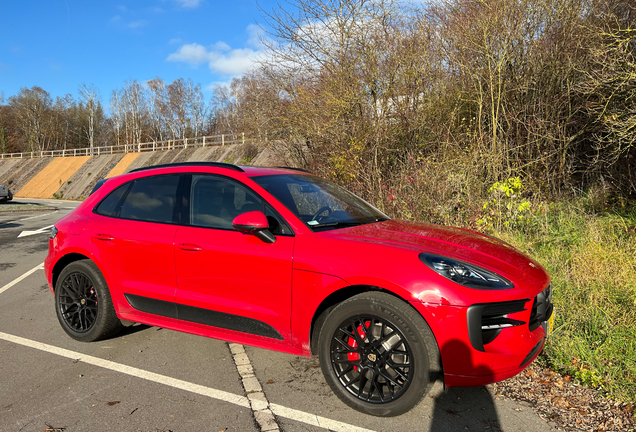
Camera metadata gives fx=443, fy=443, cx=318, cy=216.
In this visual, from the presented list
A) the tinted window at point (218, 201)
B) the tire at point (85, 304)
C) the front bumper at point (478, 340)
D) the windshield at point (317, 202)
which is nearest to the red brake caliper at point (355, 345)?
the front bumper at point (478, 340)

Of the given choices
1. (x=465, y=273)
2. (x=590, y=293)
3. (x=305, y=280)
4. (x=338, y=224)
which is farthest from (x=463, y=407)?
(x=590, y=293)

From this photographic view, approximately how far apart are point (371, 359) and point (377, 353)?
0.23 ft

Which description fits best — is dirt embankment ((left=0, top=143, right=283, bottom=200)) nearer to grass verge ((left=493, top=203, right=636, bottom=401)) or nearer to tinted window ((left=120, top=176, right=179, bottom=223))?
grass verge ((left=493, top=203, right=636, bottom=401))

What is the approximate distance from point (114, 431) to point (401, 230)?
8.03 ft

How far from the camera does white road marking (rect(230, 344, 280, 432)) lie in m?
2.88

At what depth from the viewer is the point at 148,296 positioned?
12.9 feet

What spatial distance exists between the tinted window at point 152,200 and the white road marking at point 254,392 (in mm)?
1375

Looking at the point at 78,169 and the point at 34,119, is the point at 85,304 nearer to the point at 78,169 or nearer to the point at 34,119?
the point at 78,169

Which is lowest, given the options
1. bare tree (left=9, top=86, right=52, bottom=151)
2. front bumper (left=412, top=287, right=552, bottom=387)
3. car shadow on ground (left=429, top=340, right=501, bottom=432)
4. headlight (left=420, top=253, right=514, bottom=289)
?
car shadow on ground (left=429, top=340, right=501, bottom=432)

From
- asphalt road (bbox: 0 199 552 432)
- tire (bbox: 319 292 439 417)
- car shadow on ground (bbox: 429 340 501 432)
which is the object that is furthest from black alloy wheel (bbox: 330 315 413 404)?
car shadow on ground (bbox: 429 340 501 432)

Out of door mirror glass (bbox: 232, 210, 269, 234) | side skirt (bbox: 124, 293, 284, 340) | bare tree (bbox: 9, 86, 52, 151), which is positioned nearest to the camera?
door mirror glass (bbox: 232, 210, 269, 234)

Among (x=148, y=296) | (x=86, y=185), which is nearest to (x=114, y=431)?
(x=148, y=296)

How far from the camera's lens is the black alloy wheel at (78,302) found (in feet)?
14.3

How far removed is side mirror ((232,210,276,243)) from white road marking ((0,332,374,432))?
1175 millimetres
